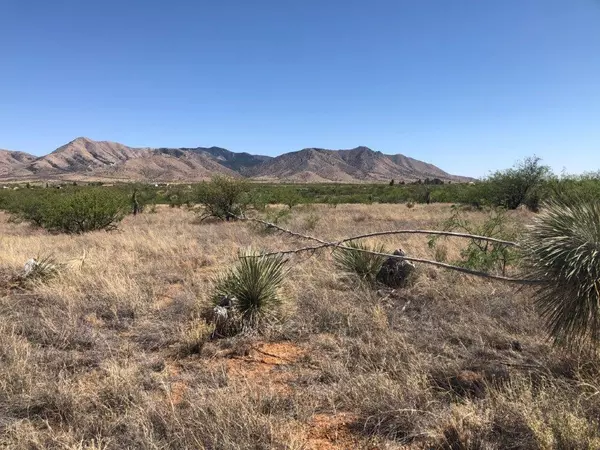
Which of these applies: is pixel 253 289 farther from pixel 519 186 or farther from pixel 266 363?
pixel 519 186

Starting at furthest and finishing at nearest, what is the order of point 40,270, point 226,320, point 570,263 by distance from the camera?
point 40,270 → point 226,320 → point 570,263

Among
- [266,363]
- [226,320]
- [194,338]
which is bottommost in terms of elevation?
[266,363]

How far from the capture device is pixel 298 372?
449 centimetres

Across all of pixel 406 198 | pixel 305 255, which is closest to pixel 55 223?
pixel 305 255

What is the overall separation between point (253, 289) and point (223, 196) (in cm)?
1769

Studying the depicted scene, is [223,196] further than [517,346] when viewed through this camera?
Yes

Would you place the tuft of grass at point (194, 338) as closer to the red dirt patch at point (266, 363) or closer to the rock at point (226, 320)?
the rock at point (226, 320)

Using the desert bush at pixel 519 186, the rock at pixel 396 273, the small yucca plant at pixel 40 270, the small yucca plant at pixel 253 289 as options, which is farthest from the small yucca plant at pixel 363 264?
the desert bush at pixel 519 186

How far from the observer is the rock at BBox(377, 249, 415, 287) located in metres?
7.87

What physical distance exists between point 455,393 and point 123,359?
3435mm

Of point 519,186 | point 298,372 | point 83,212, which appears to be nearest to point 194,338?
point 298,372

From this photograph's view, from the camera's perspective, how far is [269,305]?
20.0ft

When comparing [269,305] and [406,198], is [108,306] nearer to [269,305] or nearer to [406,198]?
[269,305]

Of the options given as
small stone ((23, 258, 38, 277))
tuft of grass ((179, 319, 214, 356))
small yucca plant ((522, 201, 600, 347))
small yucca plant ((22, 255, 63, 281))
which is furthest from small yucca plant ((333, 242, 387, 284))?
small stone ((23, 258, 38, 277))
